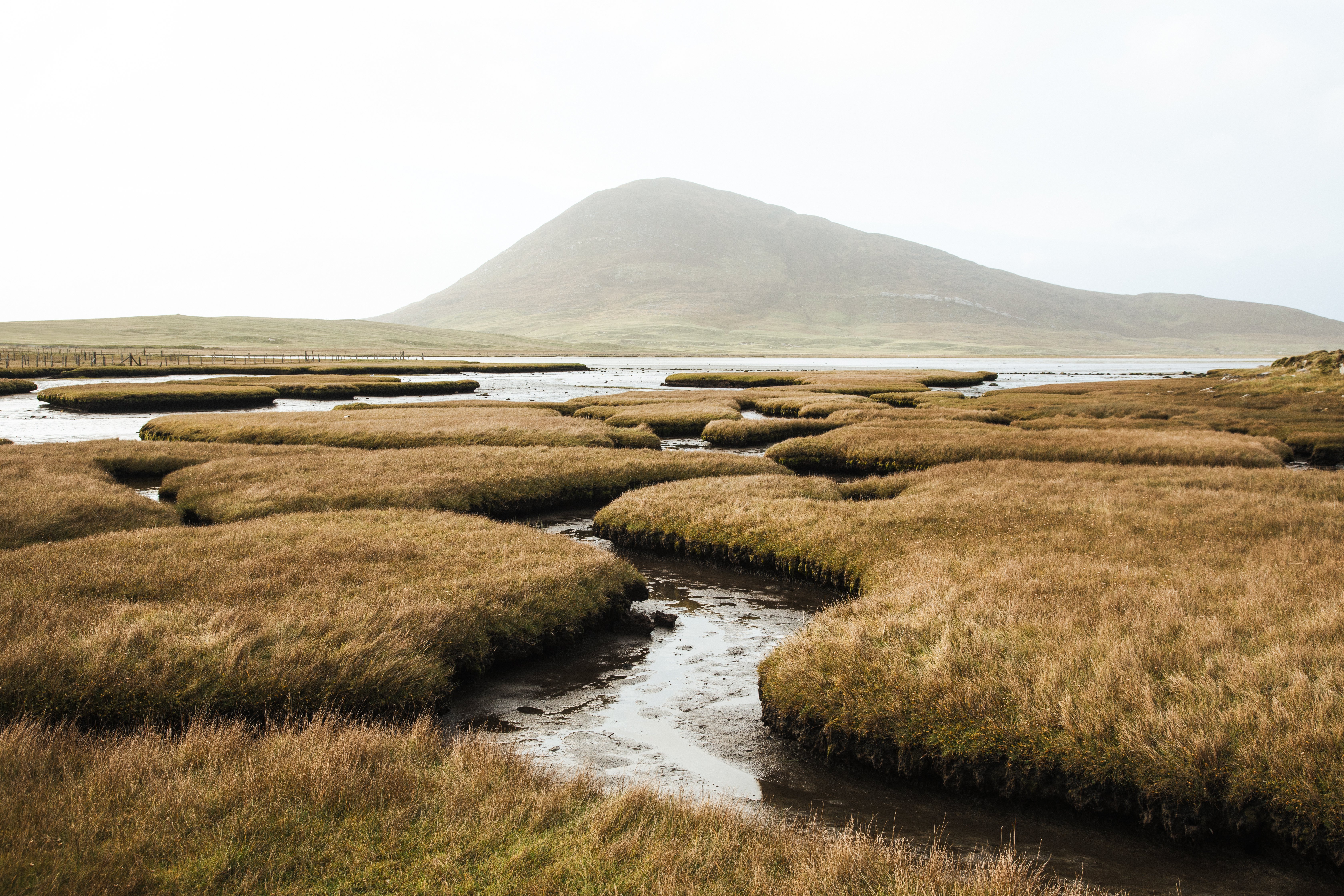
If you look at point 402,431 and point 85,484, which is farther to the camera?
point 402,431

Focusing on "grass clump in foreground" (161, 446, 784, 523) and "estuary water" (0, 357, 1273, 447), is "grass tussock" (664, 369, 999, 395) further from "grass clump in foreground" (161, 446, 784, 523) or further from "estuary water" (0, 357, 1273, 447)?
"grass clump in foreground" (161, 446, 784, 523)

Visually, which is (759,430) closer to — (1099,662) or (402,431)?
(402,431)

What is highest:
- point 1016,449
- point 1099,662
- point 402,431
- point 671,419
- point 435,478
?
point 671,419

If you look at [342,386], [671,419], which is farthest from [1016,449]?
[342,386]

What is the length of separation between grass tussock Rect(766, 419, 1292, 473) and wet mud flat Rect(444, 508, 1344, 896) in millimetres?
18362

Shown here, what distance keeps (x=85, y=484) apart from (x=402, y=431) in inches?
656

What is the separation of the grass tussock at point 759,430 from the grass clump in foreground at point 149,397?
137 feet

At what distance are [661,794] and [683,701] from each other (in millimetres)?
3363

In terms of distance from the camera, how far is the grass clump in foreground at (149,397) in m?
A: 57.6

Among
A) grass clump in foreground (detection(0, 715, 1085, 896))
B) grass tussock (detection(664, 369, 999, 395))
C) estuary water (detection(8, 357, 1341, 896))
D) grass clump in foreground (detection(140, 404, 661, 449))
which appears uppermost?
grass tussock (detection(664, 369, 999, 395))

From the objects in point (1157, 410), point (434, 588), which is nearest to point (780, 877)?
point (434, 588)

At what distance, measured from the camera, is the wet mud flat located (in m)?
7.11

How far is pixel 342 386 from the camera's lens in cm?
7700

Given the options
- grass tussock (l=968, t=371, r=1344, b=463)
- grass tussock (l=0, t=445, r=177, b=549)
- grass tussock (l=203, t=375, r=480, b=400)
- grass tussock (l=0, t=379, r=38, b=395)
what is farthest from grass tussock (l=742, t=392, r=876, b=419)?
grass tussock (l=0, t=379, r=38, b=395)
